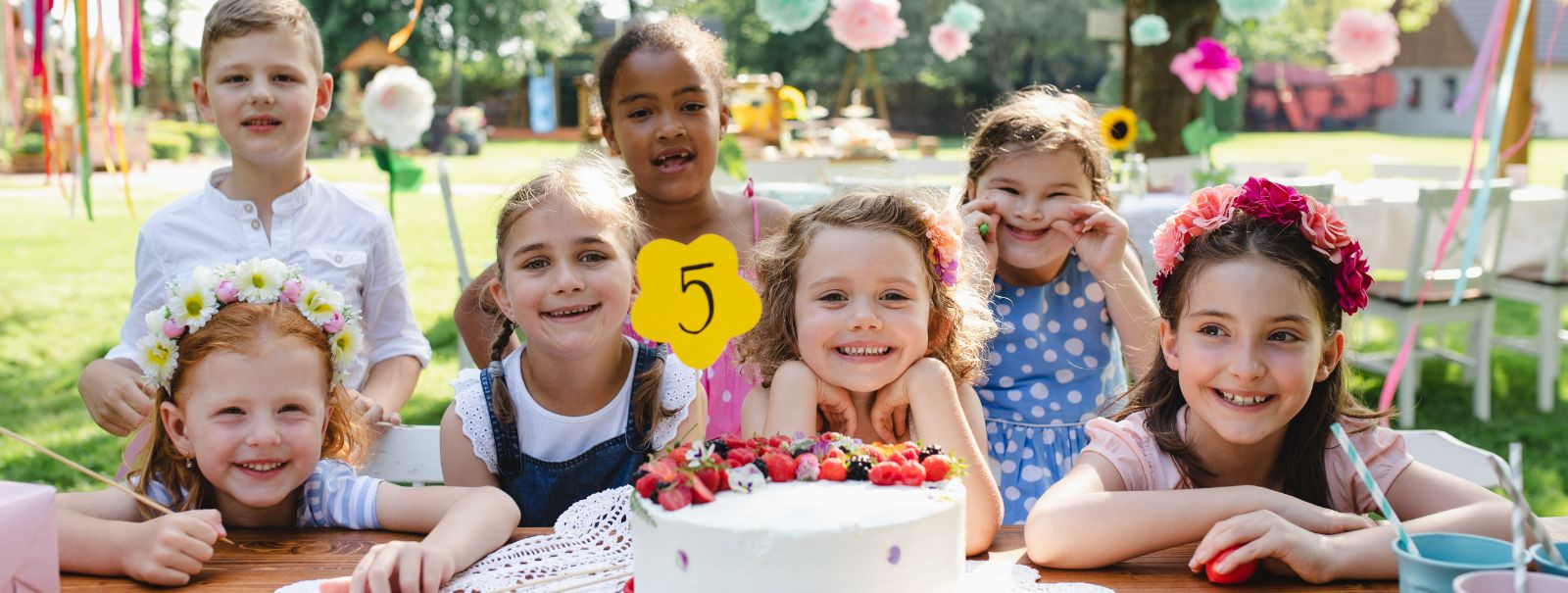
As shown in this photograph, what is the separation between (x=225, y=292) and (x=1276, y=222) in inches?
58.9

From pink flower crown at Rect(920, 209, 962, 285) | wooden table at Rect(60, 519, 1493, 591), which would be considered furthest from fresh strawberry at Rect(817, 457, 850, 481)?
pink flower crown at Rect(920, 209, 962, 285)

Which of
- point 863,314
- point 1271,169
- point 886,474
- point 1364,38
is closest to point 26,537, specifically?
point 886,474

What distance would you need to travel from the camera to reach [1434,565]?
112cm

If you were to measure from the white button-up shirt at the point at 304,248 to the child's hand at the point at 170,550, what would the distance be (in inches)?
38.1

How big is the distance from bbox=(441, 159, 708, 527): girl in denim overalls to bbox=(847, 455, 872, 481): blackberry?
2.33ft

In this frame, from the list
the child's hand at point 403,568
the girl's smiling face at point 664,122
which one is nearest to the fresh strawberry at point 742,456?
the child's hand at point 403,568

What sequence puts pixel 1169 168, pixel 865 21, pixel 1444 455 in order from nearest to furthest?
pixel 1444 455 < pixel 865 21 < pixel 1169 168

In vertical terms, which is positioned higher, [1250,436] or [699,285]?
[699,285]

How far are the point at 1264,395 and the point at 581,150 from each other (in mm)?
1293

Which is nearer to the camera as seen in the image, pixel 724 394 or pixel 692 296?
pixel 692 296

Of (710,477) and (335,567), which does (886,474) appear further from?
(335,567)

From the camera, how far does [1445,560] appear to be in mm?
1196

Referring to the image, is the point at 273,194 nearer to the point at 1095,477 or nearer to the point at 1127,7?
the point at 1095,477

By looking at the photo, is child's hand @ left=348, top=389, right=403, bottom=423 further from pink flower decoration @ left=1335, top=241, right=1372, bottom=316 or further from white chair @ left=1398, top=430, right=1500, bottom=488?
white chair @ left=1398, top=430, right=1500, bottom=488
